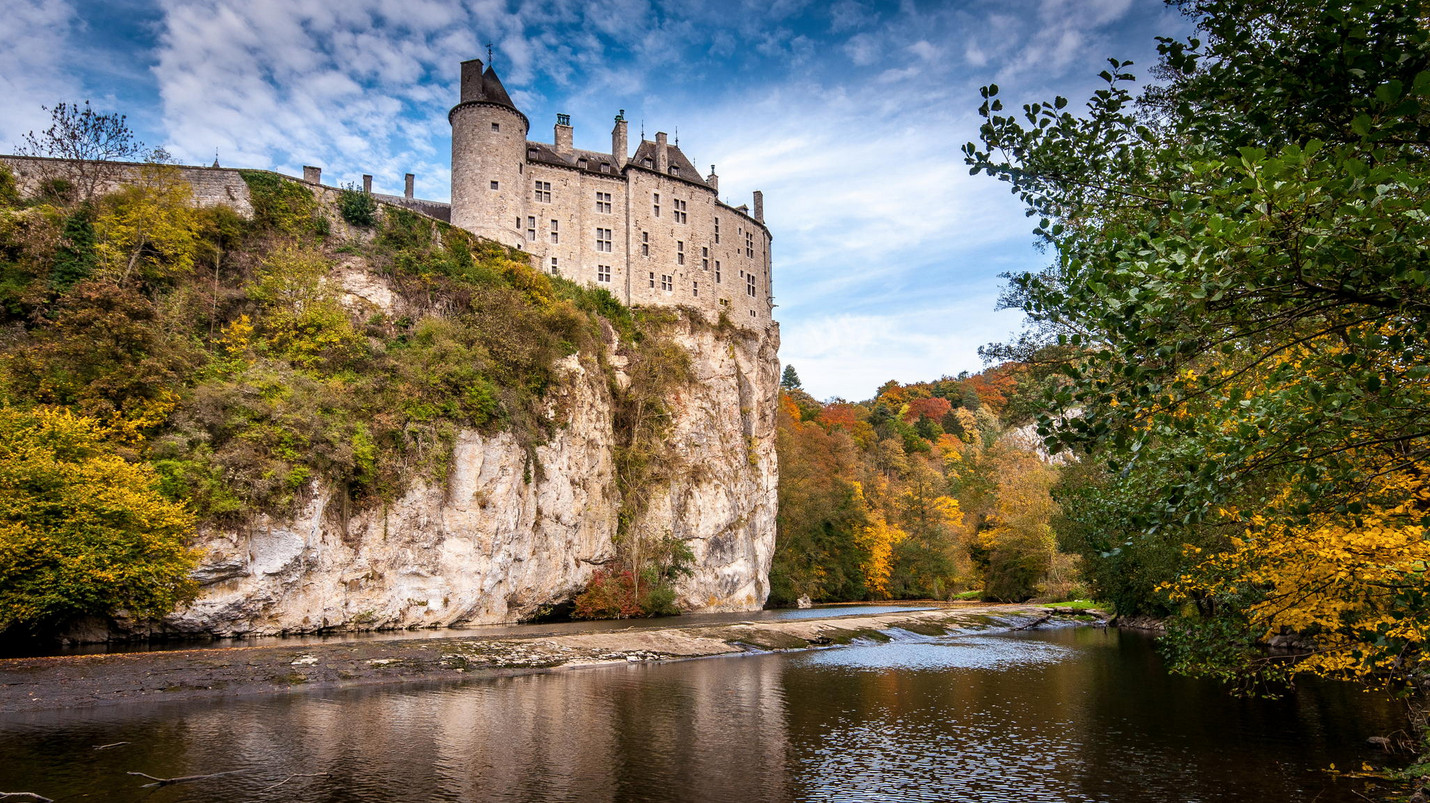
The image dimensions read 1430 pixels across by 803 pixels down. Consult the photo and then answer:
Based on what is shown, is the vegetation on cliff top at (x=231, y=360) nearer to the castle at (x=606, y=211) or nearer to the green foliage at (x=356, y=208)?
the green foliage at (x=356, y=208)

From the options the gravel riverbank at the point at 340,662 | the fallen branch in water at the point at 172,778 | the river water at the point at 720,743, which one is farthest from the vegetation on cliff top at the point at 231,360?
the fallen branch in water at the point at 172,778

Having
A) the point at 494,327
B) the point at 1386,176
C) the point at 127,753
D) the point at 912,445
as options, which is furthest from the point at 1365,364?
the point at 912,445

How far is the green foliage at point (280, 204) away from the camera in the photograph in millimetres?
39062

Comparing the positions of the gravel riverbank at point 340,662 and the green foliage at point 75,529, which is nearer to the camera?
the gravel riverbank at point 340,662

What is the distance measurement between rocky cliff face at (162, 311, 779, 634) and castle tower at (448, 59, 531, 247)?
1175 centimetres

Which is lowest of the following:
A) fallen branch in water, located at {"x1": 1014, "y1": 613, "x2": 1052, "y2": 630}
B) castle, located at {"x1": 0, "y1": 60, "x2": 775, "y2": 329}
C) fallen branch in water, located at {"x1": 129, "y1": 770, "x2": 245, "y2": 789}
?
fallen branch in water, located at {"x1": 1014, "y1": 613, "x2": 1052, "y2": 630}

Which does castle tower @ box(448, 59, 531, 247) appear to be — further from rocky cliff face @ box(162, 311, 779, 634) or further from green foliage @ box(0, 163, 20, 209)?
green foliage @ box(0, 163, 20, 209)

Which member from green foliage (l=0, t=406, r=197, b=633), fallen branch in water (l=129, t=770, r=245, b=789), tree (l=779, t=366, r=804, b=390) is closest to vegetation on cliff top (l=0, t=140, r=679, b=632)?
green foliage (l=0, t=406, r=197, b=633)

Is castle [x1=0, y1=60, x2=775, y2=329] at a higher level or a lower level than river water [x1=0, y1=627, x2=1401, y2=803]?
higher

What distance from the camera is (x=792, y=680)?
78.1 ft

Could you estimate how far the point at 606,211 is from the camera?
55.7 metres

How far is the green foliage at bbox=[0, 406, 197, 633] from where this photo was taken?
20.9 m

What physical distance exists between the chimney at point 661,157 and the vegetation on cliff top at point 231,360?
16.0m

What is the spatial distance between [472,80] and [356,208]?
13.6 metres
